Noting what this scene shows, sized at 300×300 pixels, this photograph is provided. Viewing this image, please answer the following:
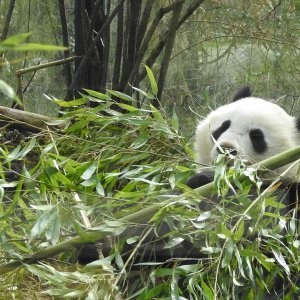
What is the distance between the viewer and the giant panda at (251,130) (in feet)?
12.9

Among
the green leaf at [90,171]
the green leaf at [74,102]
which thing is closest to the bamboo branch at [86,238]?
the green leaf at [90,171]

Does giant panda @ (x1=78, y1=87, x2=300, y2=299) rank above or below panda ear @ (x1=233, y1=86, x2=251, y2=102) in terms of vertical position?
below

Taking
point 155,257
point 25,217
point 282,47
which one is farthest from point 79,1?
point 155,257

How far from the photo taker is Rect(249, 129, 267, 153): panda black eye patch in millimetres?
3967

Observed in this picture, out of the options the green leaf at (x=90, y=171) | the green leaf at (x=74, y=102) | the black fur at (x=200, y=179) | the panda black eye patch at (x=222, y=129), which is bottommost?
the black fur at (x=200, y=179)

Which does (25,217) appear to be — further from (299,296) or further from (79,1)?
(79,1)

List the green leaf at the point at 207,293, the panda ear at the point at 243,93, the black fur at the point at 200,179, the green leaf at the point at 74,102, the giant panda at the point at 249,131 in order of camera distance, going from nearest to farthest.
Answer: the green leaf at the point at 207,293 < the green leaf at the point at 74,102 < the black fur at the point at 200,179 < the giant panda at the point at 249,131 < the panda ear at the point at 243,93

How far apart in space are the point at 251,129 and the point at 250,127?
12 mm

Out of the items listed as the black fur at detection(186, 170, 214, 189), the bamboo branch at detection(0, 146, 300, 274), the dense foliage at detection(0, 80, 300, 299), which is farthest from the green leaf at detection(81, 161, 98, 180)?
the black fur at detection(186, 170, 214, 189)

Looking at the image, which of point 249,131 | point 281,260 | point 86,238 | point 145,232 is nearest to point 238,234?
point 281,260

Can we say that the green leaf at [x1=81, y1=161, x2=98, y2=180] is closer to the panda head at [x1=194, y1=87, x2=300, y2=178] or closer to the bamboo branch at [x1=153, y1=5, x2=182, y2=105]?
the panda head at [x1=194, y1=87, x2=300, y2=178]

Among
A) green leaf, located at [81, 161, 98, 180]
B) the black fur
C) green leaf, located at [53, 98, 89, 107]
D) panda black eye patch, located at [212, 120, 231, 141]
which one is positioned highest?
green leaf, located at [53, 98, 89, 107]

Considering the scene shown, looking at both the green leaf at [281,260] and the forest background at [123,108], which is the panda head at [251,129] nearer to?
the forest background at [123,108]

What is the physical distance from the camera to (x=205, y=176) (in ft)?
11.7
